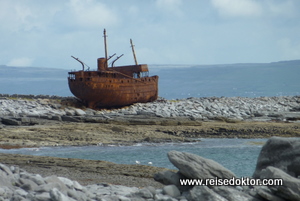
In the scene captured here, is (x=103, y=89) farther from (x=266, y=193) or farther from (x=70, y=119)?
(x=266, y=193)

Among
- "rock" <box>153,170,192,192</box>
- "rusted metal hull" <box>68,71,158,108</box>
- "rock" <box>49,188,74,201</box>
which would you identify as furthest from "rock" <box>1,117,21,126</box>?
"rock" <box>49,188,74,201</box>

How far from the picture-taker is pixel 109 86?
3978 centimetres

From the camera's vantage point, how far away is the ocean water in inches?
876

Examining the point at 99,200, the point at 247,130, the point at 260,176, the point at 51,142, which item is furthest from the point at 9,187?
the point at 247,130

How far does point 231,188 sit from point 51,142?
16.7m

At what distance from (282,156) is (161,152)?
12.4 metres

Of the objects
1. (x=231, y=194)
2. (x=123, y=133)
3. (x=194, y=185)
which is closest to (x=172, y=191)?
(x=194, y=185)

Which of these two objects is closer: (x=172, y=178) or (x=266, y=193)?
(x=266, y=193)

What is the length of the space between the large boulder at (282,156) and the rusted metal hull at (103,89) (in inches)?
1074

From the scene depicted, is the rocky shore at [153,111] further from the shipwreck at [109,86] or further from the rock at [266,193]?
the rock at [266,193]

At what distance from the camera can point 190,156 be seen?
12203 mm

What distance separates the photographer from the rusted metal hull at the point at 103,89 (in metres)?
39.3

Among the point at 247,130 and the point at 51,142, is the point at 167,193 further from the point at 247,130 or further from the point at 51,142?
the point at 247,130

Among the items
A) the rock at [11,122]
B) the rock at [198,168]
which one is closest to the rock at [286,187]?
the rock at [198,168]
